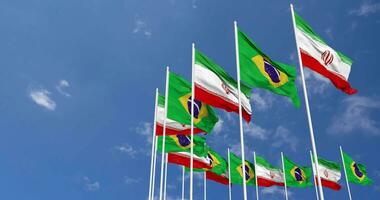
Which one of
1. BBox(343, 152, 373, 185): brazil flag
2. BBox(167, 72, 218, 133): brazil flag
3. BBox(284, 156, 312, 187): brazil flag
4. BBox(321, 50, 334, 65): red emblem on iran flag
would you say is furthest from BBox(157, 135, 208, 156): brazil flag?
BBox(343, 152, 373, 185): brazil flag

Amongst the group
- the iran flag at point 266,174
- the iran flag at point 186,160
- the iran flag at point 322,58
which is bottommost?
the iran flag at point 186,160

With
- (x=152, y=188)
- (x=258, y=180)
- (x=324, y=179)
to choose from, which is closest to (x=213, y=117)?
(x=152, y=188)

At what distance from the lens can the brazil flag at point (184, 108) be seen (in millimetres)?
19188

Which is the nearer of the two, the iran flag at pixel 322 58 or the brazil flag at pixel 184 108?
the iran flag at pixel 322 58

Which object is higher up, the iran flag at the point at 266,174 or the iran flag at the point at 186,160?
the iran flag at the point at 266,174

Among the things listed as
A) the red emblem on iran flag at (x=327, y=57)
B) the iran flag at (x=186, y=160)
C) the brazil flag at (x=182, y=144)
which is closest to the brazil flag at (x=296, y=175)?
the iran flag at (x=186, y=160)

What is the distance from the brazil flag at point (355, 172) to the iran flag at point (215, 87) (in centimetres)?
2592

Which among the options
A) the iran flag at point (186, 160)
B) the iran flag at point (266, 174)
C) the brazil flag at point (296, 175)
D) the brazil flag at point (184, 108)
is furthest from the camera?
the brazil flag at point (296, 175)

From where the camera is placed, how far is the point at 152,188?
24.4 m

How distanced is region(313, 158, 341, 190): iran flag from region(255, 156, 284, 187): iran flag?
4.10 metres

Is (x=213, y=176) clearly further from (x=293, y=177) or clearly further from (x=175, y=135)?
(x=175, y=135)

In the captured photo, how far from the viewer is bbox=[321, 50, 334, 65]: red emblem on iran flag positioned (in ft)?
53.1

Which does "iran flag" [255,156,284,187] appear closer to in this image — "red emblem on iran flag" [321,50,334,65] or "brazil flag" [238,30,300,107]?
"brazil flag" [238,30,300,107]

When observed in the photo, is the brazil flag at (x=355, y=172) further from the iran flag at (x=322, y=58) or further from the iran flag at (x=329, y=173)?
the iran flag at (x=322, y=58)
